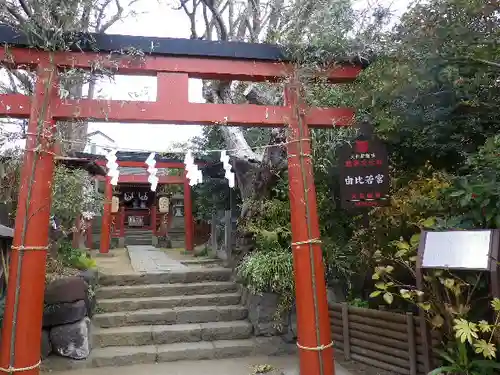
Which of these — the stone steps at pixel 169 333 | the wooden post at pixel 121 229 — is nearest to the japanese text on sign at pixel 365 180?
the stone steps at pixel 169 333

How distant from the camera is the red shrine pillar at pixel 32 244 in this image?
12.5ft

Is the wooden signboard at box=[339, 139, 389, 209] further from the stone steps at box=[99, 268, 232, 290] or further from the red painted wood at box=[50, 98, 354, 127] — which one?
the stone steps at box=[99, 268, 232, 290]

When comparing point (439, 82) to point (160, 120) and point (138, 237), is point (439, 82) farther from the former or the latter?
point (138, 237)

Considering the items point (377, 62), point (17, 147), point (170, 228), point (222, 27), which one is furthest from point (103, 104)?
point (170, 228)

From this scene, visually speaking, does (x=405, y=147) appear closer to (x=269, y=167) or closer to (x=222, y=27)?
(x=269, y=167)

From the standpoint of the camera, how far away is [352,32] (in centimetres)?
541

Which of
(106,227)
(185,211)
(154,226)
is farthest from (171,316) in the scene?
(154,226)

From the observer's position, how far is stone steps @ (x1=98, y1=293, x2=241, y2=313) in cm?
688

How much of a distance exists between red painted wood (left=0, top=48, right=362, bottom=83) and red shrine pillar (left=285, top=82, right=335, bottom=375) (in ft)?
1.25

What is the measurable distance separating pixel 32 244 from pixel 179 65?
2.44 m

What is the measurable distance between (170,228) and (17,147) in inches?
578

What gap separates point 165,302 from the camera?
23.4ft

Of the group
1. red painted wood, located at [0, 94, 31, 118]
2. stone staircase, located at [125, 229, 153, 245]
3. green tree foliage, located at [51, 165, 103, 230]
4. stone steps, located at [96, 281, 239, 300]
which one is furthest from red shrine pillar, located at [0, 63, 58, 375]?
stone staircase, located at [125, 229, 153, 245]

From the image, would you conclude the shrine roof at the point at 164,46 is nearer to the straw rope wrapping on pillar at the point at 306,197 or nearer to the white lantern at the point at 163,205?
the straw rope wrapping on pillar at the point at 306,197
